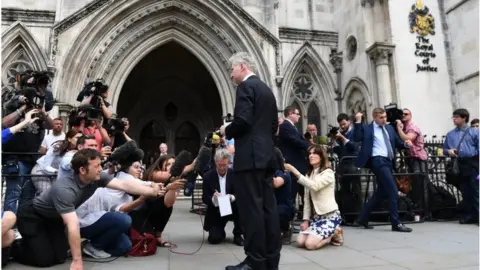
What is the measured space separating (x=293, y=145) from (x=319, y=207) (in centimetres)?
111

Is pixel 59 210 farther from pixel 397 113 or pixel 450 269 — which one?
pixel 397 113

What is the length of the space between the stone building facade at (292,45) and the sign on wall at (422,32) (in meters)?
0.04

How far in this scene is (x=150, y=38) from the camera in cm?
1362

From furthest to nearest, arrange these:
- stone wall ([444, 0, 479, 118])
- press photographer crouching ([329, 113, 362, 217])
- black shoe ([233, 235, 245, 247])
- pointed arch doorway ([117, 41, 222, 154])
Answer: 1. pointed arch doorway ([117, 41, 222, 154])
2. stone wall ([444, 0, 479, 118])
3. press photographer crouching ([329, 113, 362, 217])
4. black shoe ([233, 235, 245, 247])

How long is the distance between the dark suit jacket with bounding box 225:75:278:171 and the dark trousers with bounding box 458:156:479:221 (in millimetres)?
4950

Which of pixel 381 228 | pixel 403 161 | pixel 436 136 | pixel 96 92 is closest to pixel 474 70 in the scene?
pixel 436 136

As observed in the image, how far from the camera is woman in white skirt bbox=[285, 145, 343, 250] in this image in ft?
14.8

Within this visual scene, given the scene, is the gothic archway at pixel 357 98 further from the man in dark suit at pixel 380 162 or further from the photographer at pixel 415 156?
the man in dark suit at pixel 380 162

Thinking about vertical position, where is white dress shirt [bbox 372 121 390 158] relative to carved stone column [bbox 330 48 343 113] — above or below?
below

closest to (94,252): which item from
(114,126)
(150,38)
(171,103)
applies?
(114,126)

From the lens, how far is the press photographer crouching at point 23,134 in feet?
15.6

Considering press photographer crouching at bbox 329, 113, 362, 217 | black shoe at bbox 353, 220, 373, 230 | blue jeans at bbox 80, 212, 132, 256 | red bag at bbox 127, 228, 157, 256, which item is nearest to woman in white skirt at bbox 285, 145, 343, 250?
black shoe at bbox 353, 220, 373, 230

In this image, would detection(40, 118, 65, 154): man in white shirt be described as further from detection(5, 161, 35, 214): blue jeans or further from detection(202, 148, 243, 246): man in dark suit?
detection(202, 148, 243, 246): man in dark suit

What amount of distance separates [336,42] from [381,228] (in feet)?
34.6
